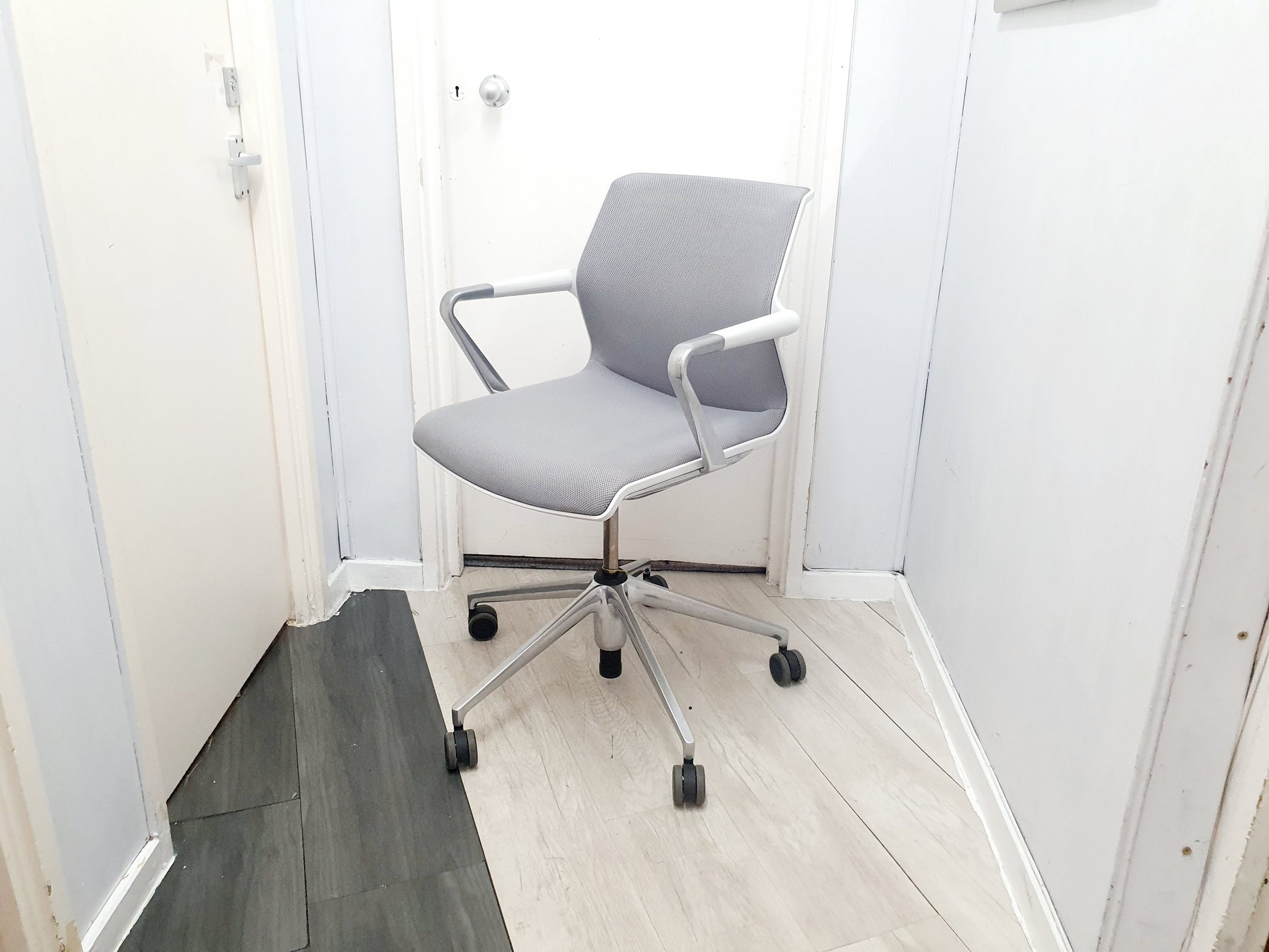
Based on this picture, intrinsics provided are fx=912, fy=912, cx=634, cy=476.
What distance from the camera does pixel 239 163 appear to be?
5.13ft

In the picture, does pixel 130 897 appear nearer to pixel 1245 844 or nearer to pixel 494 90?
pixel 1245 844

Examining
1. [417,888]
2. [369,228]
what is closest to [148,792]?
[417,888]

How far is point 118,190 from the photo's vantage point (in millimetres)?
1248

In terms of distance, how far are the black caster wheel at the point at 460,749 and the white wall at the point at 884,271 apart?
35.7 inches

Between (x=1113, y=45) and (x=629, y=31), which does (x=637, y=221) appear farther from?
(x=1113, y=45)

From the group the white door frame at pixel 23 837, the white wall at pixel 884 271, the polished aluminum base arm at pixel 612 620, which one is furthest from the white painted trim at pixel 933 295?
the white door frame at pixel 23 837

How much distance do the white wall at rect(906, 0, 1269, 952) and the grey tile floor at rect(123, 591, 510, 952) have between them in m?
0.78

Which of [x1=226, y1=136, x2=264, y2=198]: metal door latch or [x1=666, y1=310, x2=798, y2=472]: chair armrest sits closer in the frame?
[x1=666, y1=310, x2=798, y2=472]: chair armrest

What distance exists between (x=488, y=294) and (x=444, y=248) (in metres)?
0.25

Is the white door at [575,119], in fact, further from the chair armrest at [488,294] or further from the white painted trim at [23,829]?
the white painted trim at [23,829]

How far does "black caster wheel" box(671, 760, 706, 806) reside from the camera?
4.66 feet

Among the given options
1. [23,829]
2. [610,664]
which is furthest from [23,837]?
[610,664]

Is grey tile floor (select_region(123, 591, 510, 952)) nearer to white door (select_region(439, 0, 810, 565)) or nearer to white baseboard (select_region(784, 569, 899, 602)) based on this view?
white door (select_region(439, 0, 810, 565))

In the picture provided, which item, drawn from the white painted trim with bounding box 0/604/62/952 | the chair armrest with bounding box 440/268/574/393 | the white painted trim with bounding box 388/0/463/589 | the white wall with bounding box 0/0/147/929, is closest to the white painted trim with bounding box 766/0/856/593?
the chair armrest with bounding box 440/268/574/393
